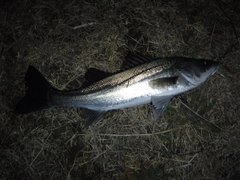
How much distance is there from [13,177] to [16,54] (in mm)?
2284

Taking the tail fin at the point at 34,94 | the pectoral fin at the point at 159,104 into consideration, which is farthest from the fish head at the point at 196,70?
the tail fin at the point at 34,94

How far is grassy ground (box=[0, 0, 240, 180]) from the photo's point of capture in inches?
146

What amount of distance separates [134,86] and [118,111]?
748mm

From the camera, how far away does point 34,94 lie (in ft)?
11.5

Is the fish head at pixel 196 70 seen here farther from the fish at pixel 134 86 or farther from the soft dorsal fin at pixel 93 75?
the soft dorsal fin at pixel 93 75

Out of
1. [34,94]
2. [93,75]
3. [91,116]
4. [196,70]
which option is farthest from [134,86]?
[34,94]

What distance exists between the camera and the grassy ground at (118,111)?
371cm

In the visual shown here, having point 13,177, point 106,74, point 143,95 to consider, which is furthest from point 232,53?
point 13,177

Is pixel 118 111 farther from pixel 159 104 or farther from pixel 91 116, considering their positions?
pixel 159 104

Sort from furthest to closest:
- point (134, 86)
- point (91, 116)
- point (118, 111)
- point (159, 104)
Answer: point (118, 111)
point (91, 116)
point (159, 104)
point (134, 86)

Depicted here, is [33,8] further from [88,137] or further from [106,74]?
[88,137]

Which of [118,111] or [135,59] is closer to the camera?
[135,59]

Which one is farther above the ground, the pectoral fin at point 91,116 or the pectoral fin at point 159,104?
the pectoral fin at point 159,104

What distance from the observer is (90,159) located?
3.77m
